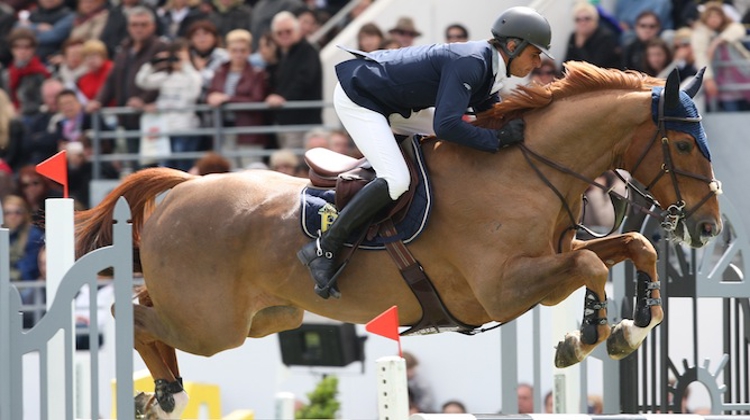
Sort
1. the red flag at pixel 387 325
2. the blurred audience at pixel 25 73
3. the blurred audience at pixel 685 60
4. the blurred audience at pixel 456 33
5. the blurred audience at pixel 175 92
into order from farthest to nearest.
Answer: the blurred audience at pixel 25 73 < the blurred audience at pixel 175 92 < the blurred audience at pixel 456 33 < the blurred audience at pixel 685 60 < the red flag at pixel 387 325

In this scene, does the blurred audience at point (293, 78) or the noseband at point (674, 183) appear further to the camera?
the blurred audience at point (293, 78)

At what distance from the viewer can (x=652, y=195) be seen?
5.59m

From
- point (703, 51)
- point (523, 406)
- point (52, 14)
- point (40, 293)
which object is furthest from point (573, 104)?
point (52, 14)

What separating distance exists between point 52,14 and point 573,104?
332 inches

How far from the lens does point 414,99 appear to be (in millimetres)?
5676

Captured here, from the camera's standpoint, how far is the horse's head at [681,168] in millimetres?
5426

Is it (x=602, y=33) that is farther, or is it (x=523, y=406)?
(x=602, y=33)

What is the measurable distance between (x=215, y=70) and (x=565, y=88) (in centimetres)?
543

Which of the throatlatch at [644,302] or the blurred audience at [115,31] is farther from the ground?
the blurred audience at [115,31]

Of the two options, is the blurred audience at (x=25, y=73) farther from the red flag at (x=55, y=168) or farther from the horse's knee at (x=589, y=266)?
the horse's knee at (x=589, y=266)

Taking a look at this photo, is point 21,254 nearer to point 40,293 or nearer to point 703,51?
point 40,293

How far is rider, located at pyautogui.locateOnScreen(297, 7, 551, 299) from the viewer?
546 cm

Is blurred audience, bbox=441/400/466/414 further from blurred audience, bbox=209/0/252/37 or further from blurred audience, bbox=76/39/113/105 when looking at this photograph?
blurred audience, bbox=76/39/113/105

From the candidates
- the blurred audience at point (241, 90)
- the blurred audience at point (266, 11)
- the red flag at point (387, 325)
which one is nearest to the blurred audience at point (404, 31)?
the blurred audience at point (241, 90)
